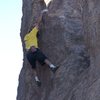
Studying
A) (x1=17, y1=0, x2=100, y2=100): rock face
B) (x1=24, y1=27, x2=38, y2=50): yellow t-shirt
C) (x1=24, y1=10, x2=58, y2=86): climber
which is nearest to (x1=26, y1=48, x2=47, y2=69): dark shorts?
(x1=24, y1=10, x2=58, y2=86): climber

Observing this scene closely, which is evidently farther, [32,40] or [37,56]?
[32,40]

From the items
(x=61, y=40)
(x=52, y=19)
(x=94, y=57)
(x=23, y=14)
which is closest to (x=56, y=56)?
(x=61, y=40)

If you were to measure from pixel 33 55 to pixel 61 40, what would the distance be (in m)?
1.51

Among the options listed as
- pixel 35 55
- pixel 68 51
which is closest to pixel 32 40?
pixel 35 55

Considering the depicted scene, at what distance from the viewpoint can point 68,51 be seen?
60.4 ft

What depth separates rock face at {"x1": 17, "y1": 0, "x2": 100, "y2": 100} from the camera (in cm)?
1562

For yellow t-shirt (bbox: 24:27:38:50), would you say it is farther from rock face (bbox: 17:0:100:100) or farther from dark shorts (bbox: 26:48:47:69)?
rock face (bbox: 17:0:100:100)

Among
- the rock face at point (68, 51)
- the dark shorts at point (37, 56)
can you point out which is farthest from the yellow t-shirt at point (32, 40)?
the rock face at point (68, 51)

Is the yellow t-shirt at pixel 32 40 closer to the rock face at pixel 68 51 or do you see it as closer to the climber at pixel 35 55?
the climber at pixel 35 55

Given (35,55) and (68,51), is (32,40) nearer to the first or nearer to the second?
(35,55)

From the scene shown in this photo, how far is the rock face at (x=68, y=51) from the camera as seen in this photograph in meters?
15.6

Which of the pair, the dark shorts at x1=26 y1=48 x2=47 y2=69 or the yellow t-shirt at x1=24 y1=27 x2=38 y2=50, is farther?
the yellow t-shirt at x1=24 y1=27 x2=38 y2=50

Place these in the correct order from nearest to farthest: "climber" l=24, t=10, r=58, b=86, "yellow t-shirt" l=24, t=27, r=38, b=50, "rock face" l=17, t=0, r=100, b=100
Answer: "rock face" l=17, t=0, r=100, b=100
"climber" l=24, t=10, r=58, b=86
"yellow t-shirt" l=24, t=27, r=38, b=50

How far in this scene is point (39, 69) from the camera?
19.8m
